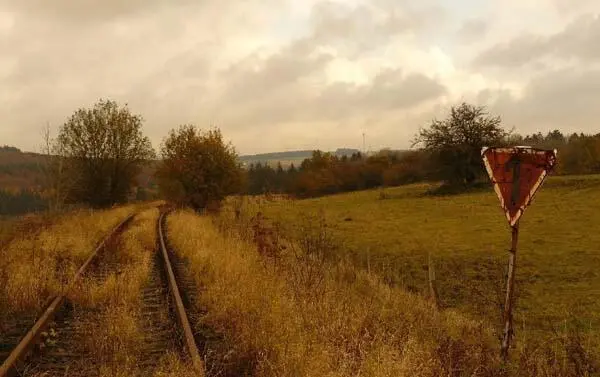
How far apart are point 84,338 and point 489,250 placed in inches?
589

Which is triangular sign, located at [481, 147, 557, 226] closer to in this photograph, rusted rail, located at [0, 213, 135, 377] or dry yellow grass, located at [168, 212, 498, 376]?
dry yellow grass, located at [168, 212, 498, 376]

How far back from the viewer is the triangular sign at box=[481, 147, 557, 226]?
6.54m

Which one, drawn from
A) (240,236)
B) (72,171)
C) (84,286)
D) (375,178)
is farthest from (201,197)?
(375,178)

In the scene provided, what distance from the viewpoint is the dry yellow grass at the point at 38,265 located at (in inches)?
353

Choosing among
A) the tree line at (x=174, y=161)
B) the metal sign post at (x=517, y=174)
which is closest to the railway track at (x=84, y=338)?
the metal sign post at (x=517, y=174)

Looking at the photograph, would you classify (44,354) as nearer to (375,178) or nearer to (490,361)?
(490,361)

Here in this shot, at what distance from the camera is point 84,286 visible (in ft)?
31.6

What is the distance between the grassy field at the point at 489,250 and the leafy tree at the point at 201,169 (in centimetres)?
564

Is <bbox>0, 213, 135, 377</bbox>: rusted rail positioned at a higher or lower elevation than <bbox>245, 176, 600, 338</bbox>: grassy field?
higher

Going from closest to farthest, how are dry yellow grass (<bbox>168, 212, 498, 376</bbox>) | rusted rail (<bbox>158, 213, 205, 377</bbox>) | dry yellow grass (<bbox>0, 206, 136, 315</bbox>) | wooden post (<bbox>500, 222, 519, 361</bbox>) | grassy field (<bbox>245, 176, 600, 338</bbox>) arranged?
rusted rail (<bbox>158, 213, 205, 377</bbox>) → dry yellow grass (<bbox>168, 212, 498, 376</bbox>) → wooden post (<bbox>500, 222, 519, 361</bbox>) → dry yellow grass (<bbox>0, 206, 136, 315</bbox>) → grassy field (<bbox>245, 176, 600, 338</bbox>)

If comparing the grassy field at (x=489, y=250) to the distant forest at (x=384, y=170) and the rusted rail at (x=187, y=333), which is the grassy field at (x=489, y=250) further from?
the distant forest at (x=384, y=170)

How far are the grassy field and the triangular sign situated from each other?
2141mm

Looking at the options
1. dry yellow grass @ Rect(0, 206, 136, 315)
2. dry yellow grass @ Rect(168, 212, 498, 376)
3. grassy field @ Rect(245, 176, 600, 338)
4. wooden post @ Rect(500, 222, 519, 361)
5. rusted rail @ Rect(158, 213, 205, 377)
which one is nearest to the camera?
rusted rail @ Rect(158, 213, 205, 377)

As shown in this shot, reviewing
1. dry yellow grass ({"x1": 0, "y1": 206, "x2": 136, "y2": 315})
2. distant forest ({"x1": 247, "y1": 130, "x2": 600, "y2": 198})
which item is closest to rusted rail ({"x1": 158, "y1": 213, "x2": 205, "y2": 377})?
dry yellow grass ({"x1": 0, "y1": 206, "x2": 136, "y2": 315})
